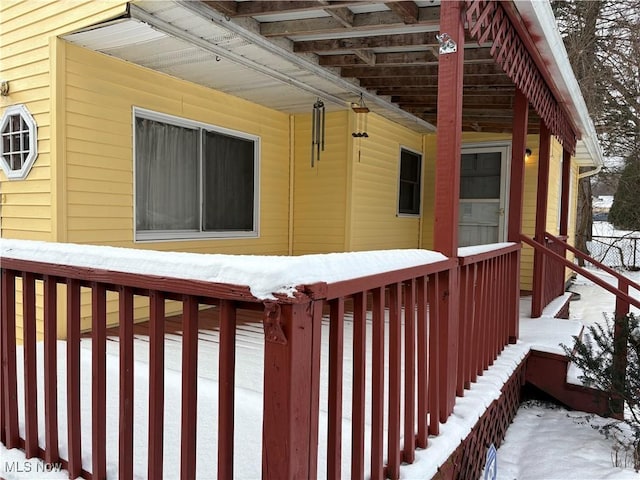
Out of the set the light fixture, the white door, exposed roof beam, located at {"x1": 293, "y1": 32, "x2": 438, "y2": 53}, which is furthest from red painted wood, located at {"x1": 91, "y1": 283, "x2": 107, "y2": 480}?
the white door

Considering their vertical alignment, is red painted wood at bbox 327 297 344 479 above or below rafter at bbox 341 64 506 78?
below

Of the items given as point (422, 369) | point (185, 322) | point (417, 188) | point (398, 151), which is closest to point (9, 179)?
point (185, 322)

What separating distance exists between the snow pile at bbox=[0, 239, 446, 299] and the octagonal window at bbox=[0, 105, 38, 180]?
223cm

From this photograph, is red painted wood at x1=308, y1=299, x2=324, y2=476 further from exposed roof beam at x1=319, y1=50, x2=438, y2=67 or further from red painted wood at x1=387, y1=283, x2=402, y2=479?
exposed roof beam at x1=319, y1=50, x2=438, y2=67

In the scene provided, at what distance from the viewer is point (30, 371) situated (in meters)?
1.99

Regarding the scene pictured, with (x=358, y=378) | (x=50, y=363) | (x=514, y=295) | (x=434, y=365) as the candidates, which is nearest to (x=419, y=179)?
(x=514, y=295)

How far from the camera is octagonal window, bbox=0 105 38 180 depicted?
12.6 ft

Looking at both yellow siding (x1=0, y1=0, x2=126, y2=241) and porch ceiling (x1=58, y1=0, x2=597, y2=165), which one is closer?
porch ceiling (x1=58, y1=0, x2=597, y2=165)

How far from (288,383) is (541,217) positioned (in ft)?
15.3

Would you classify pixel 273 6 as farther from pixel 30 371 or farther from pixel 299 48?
pixel 30 371

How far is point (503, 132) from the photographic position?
283 inches

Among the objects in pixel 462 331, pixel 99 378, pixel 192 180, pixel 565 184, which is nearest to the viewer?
pixel 99 378

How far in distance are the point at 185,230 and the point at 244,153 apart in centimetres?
125

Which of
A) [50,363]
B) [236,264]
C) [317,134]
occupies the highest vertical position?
[317,134]
